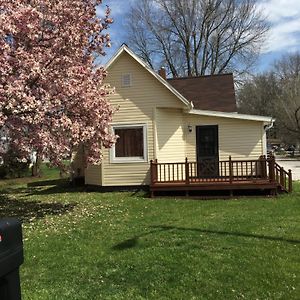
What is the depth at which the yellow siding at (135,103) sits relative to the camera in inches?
635

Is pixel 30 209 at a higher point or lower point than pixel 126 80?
lower

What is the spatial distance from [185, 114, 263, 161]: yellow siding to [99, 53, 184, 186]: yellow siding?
1734mm

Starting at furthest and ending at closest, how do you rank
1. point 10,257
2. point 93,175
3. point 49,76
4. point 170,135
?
1. point 93,175
2. point 170,135
3. point 49,76
4. point 10,257

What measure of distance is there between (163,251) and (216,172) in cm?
904

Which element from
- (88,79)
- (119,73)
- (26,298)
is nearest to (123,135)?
(119,73)

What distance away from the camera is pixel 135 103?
16.2 meters

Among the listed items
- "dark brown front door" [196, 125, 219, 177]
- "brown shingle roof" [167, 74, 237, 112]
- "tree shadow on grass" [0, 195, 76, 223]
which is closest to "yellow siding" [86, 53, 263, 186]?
"dark brown front door" [196, 125, 219, 177]

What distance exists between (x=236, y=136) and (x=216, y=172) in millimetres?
2111

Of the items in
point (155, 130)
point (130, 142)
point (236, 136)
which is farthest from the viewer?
point (236, 136)

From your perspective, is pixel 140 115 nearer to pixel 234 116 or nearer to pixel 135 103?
pixel 135 103

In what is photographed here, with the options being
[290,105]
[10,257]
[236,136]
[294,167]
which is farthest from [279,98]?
[10,257]

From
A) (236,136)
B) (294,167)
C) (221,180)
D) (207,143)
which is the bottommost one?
(294,167)

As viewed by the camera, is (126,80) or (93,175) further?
(93,175)

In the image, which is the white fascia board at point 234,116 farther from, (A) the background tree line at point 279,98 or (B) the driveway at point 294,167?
(A) the background tree line at point 279,98
